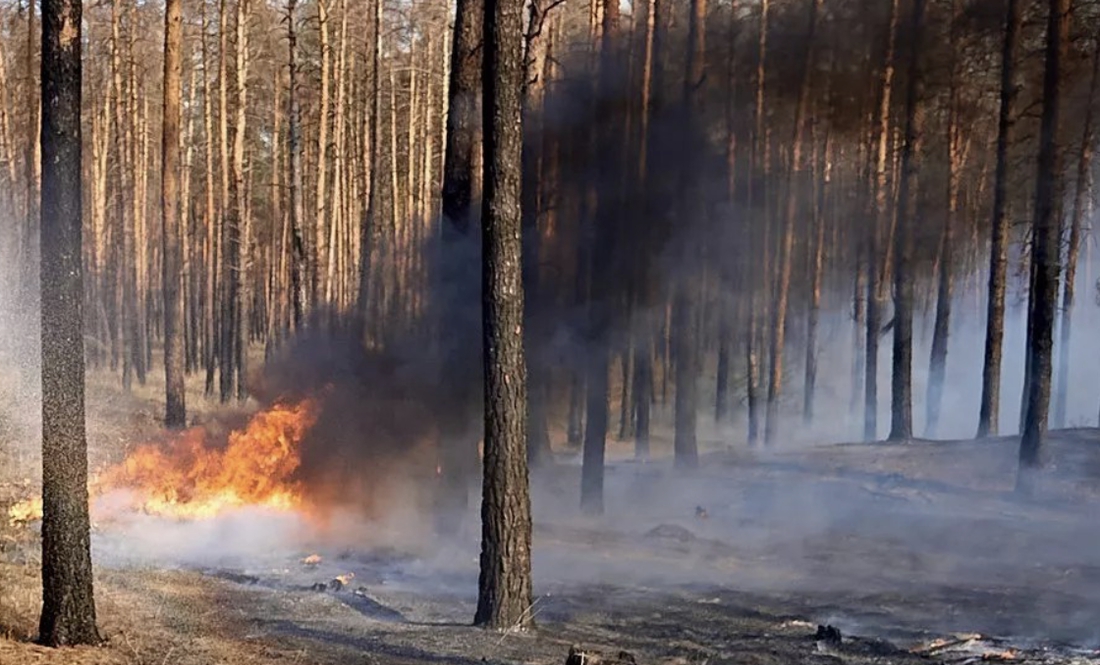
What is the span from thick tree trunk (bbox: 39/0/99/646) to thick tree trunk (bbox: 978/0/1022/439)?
16.2m

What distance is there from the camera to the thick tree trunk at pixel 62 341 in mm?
8422

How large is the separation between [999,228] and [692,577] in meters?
11.1

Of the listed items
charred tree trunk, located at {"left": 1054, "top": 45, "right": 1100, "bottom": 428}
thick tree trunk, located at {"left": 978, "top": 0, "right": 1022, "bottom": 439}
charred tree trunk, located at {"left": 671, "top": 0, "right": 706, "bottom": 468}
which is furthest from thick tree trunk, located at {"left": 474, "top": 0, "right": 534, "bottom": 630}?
charred tree trunk, located at {"left": 1054, "top": 45, "right": 1100, "bottom": 428}

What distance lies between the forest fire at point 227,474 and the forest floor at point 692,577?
0.67 meters

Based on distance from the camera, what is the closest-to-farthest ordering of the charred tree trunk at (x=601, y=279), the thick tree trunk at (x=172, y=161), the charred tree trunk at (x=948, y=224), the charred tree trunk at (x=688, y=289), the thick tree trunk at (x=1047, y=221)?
the thick tree trunk at (x=1047, y=221)
the charred tree trunk at (x=601, y=279)
the charred tree trunk at (x=688, y=289)
the thick tree trunk at (x=172, y=161)
the charred tree trunk at (x=948, y=224)

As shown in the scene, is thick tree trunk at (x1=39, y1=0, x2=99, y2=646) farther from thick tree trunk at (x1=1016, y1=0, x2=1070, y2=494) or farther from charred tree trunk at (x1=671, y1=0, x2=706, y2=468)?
thick tree trunk at (x1=1016, y1=0, x2=1070, y2=494)

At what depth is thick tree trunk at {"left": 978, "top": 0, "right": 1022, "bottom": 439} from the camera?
19969 mm

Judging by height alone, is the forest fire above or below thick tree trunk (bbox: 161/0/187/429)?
below

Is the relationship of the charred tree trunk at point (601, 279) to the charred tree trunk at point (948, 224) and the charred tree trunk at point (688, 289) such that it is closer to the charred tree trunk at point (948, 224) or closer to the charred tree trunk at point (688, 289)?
the charred tree trunk at point (688, 289)

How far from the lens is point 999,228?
22.2 meters

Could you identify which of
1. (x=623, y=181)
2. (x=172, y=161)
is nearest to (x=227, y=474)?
(x=172, y=161)

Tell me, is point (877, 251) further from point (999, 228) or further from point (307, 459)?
point (307, 459)

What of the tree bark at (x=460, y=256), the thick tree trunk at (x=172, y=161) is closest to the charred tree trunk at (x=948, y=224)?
the tree bark at (x=460, y=256)

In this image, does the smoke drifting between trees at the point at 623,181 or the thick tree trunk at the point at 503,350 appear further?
the smoke drifting between trees at the point at 623,181
